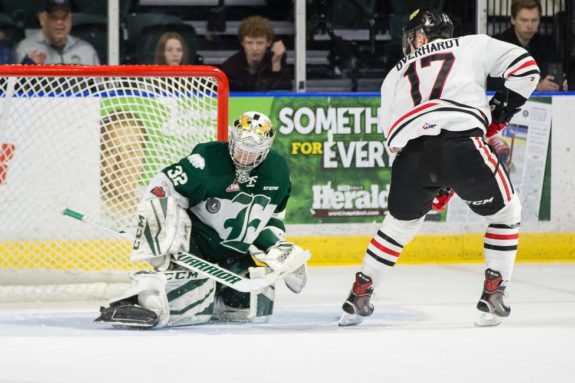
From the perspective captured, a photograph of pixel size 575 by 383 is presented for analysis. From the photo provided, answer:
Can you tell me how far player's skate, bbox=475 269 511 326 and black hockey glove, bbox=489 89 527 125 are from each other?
0.52 meters

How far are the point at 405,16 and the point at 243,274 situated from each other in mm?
3488

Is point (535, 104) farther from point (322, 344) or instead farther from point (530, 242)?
point (322, 344)

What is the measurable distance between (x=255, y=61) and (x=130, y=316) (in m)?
2.99

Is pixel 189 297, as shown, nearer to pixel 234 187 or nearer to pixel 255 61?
pixel 234 187

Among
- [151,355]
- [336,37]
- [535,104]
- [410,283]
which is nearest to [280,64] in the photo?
[336,37]

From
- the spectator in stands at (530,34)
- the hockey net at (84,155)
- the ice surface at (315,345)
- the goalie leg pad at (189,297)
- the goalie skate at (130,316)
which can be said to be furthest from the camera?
the spectator in stands at (530,34)

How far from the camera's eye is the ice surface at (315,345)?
347cm

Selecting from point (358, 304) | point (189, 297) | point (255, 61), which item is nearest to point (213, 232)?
point (189, 297)

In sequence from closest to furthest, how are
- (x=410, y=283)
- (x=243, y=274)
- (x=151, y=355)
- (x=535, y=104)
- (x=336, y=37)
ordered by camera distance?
(x=151, y=355) < (x=243, y=274) < (x=410, y=283) < (x=535, y=104) < (x=336, y=37)

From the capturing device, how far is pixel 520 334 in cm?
423

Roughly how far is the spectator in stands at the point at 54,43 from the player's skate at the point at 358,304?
2931 mm

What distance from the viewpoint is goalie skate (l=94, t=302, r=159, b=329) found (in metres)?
4.34

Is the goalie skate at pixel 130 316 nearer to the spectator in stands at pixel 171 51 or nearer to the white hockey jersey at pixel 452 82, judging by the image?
the white hockey jersey at pixel 452 82

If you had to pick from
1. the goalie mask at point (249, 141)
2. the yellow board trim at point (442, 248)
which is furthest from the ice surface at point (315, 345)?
the yellow board trim at point (442, 248)
